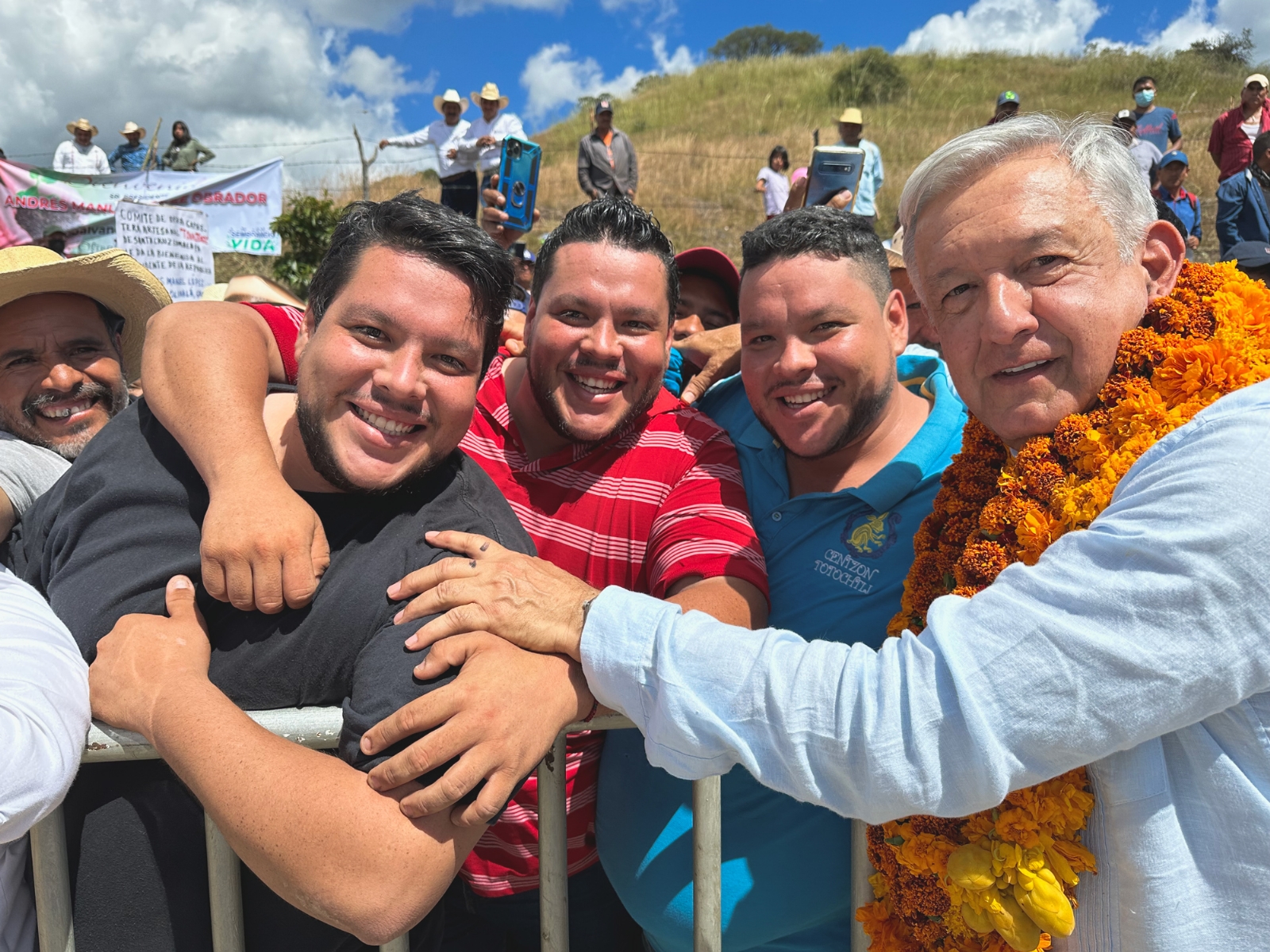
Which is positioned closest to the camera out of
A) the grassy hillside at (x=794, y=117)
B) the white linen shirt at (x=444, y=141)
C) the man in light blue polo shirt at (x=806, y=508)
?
the man in light blue polo shirt at (x=806, y=508)

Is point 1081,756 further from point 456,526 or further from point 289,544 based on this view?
point 289,544

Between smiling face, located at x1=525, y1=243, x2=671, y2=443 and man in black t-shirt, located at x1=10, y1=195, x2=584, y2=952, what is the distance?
0.51 m

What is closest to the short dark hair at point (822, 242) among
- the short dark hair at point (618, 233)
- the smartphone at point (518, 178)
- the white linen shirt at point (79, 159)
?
the short dark hair at point (618, 233)

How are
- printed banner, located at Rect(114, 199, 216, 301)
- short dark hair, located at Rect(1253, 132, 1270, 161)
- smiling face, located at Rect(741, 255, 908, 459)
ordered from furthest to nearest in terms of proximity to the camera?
printed banner, located at Rect(114, 199, 216, 301) → short dark hair, located at Rect(1253, 132, 1270, 161) → smiling face, located at Rect(741, 255, 908, 459)

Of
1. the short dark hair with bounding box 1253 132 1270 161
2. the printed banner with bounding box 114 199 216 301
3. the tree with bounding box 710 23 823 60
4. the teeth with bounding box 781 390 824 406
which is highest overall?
the tree with bounding box 710 23 823 60

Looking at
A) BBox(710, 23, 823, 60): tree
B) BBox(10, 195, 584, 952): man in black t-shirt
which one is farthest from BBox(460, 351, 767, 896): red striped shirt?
BBox(710, 23, 823, 60): tree

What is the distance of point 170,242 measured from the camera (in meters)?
8.97

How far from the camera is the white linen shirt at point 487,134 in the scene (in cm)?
1138

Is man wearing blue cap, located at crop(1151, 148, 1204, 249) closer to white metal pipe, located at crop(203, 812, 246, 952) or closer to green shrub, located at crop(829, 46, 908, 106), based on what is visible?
white metal pipe, located at crop(203, 812, 246, 952)

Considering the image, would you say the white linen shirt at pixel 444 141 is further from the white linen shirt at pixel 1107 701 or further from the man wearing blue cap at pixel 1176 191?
the white linen shirt at pixel 1107 701

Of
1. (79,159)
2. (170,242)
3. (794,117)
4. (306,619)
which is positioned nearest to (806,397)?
(306,619)

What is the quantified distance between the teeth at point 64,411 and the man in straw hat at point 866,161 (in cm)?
824

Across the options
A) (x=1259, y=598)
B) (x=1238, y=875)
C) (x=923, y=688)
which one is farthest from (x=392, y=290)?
(x=1238, y=875)

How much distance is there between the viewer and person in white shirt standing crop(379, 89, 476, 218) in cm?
1173
